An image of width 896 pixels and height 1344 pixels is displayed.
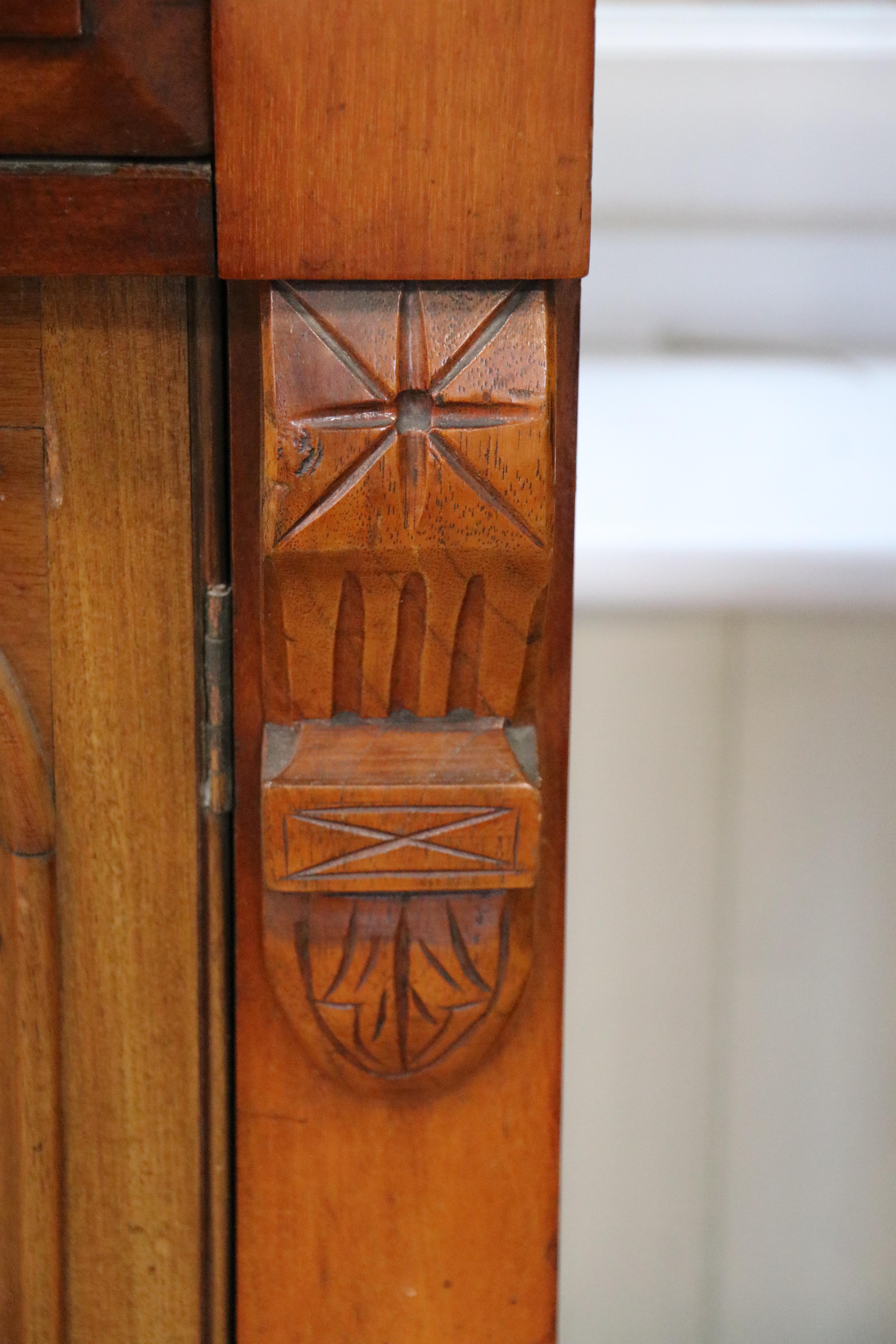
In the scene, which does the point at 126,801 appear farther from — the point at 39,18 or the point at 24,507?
the point at 39,18

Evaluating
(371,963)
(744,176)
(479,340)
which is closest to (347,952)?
(371,963)

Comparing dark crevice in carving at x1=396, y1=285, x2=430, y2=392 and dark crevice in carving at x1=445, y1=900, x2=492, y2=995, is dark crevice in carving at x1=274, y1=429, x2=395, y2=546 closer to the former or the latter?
dark crevice in carving at x1=396, y1=285, x2=430, y2=392

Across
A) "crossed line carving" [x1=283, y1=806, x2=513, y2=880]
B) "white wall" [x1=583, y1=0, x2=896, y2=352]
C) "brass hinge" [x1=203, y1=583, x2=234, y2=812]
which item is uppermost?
"white wall" [x1=583, y1=0, x2=896, y2=352]

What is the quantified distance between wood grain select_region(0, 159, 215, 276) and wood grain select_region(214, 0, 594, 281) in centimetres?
1

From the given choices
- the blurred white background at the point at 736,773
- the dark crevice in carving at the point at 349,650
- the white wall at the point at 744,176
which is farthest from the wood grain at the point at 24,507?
the white wall at the point at 744,176

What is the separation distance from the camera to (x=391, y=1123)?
492mm

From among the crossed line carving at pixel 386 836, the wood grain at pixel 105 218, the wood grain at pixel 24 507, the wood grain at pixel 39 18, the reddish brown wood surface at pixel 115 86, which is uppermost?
the wood grain at pixel 39 18

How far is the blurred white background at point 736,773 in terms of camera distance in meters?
0.79

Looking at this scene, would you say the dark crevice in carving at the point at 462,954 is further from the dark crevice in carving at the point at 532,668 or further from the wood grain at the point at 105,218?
the wood grain at the point at 105,218

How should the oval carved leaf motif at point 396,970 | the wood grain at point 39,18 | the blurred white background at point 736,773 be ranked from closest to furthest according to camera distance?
the wood grain at point 39,18, the oval carved leaf motif at point 396,970, the blurred white background at point 736,773

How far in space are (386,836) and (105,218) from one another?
8.3 inches

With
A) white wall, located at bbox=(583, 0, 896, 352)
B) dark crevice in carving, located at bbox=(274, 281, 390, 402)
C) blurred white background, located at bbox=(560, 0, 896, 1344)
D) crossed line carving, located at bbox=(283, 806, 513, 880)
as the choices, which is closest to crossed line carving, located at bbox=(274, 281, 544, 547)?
dark crevice in carving, located at bbox=(274, 281, 390, 402)

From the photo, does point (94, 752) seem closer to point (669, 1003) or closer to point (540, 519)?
point (540, 519)

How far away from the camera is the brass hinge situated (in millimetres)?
451
